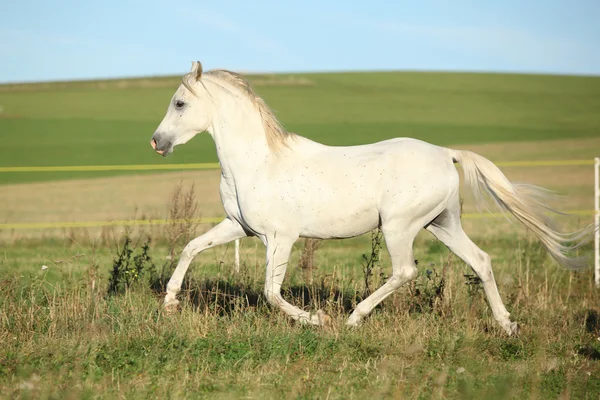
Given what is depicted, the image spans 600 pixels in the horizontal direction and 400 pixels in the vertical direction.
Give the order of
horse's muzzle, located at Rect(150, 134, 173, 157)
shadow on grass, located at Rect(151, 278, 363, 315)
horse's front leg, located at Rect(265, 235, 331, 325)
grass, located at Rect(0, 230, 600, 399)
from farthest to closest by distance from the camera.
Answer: shadow on grass, located at Rect(151, 278, 363, 315)
horse's muzzle, located at Rect(150, 134, 173, 157)
horse's front leg, located at Rect(265, 235, 331, 325)
grass, located at Rect(0, 230, 600, 399)

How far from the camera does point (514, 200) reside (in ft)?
21.0

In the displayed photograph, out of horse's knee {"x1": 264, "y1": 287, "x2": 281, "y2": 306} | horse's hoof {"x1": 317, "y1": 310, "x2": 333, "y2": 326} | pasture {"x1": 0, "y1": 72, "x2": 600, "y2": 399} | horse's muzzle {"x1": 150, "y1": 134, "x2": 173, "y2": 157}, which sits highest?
horse's muzzle {"x1": 150, "y1": 134, "x2": 173, "y2": 157}

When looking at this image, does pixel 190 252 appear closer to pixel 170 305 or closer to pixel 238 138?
pixel 170 305

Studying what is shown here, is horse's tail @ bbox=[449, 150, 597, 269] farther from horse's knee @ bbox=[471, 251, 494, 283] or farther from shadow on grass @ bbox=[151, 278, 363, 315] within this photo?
shadow on grass @ bbox=[151, 278, 363, 315]

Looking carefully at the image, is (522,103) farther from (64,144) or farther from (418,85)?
(64,144)

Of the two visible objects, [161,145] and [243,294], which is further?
[243,294]

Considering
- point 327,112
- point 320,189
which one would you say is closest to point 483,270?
point 320,189

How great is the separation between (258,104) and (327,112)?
30.7m

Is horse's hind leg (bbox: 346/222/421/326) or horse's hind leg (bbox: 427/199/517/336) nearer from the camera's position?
horse's hind leg (bbox: 346/222/421/326)

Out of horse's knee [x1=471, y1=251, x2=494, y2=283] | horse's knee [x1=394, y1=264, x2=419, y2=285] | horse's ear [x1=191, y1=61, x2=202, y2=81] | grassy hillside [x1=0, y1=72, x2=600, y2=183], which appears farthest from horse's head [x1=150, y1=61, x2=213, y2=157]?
grassy hillside [x1=0, y1=72, x2=600, y2=183]

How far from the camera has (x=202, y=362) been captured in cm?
518

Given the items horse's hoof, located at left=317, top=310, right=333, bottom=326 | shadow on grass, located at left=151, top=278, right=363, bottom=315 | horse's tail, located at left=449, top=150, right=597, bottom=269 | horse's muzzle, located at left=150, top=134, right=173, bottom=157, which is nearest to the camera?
horse's hoof, located at left=317, top=310, right=333, bottom=326

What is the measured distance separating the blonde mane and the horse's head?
0.03 metres

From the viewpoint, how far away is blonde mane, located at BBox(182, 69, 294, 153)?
249 inches
